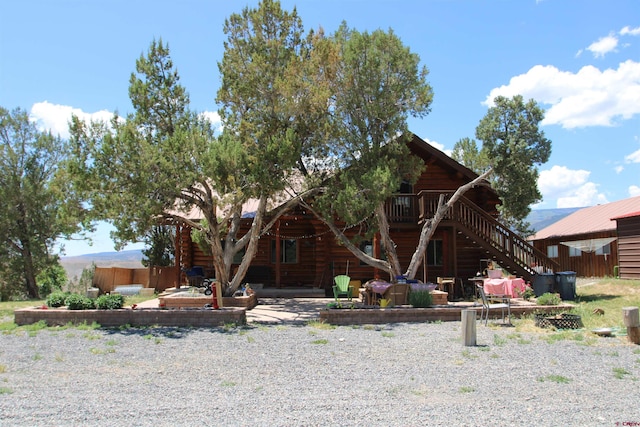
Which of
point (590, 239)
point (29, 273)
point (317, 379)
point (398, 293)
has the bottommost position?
point (317, 379)

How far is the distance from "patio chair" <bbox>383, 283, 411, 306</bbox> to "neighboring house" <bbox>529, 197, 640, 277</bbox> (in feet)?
52.6

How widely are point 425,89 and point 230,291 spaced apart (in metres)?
8.15

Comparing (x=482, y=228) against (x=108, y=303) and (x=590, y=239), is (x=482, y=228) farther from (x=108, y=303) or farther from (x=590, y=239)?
(x=590, y=239)

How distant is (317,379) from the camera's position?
22.6ft

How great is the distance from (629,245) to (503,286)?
13566 mm

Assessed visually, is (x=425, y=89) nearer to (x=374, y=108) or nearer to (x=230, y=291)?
(x=374, y=108)

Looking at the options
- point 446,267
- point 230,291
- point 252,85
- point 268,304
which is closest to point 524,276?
point 446,267

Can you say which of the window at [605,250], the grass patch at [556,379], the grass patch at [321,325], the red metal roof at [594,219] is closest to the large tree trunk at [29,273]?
the grass patch at [321,325]

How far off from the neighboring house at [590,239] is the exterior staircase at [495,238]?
1020 cm

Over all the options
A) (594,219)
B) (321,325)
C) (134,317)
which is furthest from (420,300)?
(594,219)

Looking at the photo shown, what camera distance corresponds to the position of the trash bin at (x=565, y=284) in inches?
631

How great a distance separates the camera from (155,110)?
1467cm

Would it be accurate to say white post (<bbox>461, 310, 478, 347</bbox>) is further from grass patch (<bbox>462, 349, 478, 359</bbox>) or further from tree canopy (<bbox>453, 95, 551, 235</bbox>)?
tree canopy (<bbox>453, 95, 551, 235</bbox>)

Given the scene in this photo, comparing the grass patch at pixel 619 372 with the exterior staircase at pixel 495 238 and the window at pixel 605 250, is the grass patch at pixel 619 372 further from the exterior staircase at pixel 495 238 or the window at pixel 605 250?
the window at pixel 605 250
